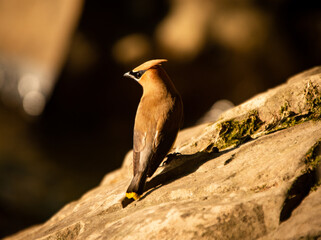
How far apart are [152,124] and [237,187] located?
124cm

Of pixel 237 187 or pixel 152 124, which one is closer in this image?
pixel 237 187

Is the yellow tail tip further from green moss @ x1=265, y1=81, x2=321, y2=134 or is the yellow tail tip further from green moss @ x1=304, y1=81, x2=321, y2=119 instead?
green moss @ x1=304, y1=81, x2=321, y2=119

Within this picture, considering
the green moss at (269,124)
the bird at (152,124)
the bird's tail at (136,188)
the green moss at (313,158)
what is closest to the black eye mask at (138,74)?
the bird at (152,124)

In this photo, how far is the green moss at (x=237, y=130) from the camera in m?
4.38

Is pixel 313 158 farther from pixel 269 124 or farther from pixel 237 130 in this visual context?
pixel 237 130

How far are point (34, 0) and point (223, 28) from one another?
18.7 feet

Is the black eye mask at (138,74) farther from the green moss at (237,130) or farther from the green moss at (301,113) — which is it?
the green moss at (301,113)

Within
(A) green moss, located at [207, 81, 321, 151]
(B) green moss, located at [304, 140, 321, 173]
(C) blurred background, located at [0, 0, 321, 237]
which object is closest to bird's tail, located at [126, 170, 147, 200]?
(A) green moss, located at [207, 81, 321, 151]

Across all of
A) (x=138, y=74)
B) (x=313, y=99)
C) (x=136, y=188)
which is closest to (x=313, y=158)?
(x=313, y=99)

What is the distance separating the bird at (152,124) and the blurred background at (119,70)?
197 inches

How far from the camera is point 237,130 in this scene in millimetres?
4477

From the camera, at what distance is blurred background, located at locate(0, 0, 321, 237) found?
9.60 m

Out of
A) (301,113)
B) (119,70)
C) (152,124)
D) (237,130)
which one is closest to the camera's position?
(301,113)

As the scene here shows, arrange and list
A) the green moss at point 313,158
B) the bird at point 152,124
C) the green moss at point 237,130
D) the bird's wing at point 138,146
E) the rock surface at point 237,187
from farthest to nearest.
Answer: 1. the green moss at point 237,130
2. the bird's wing at point 138,146
3. the bird at point 152,124
4. the green moss at point 313,158
5. the rock surface at point 237,187
